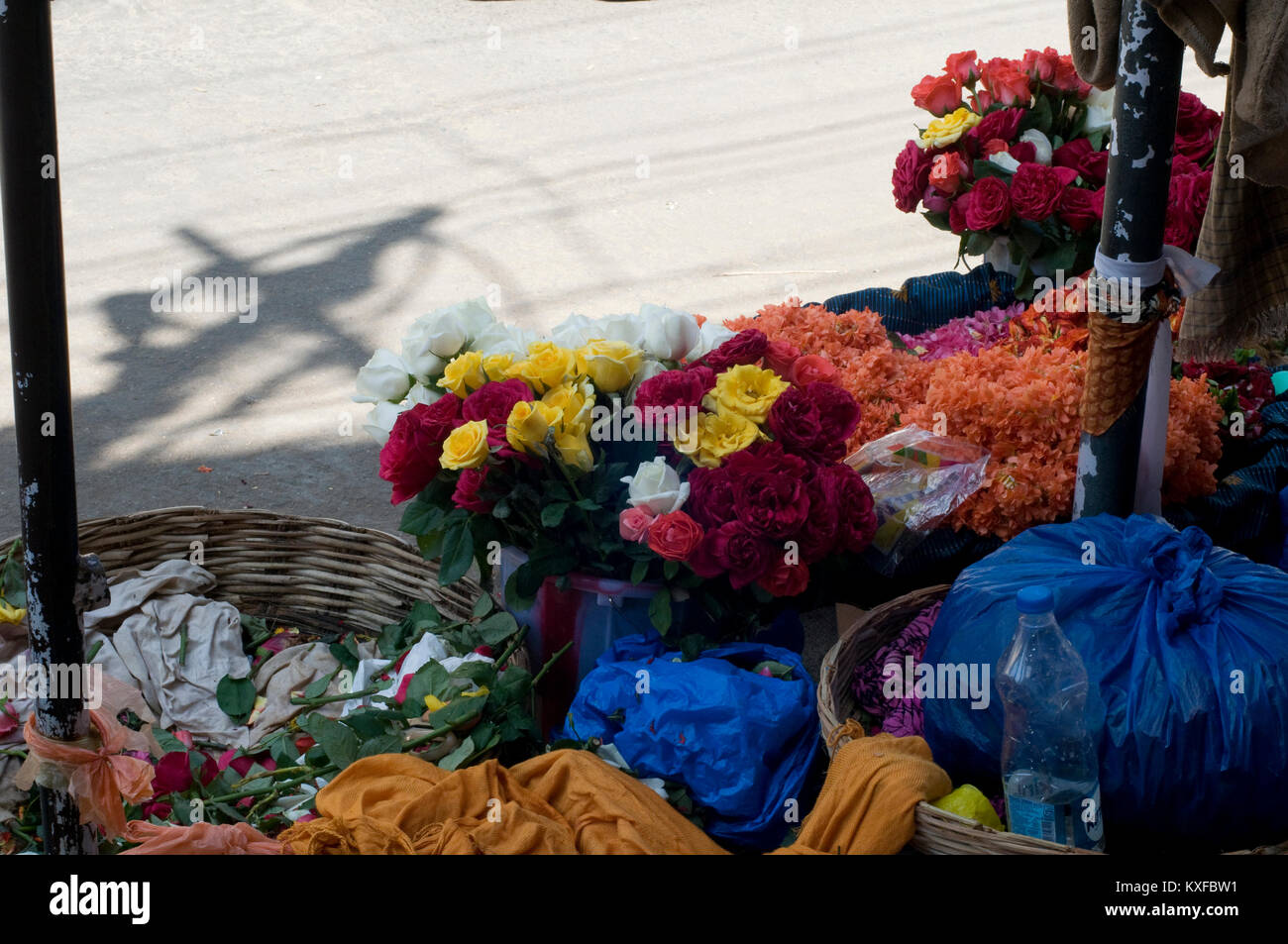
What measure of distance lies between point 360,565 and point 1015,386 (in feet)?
4.79

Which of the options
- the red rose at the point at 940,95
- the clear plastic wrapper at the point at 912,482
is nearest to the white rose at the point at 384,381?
the clear plastic wrapper at the point at 912,482

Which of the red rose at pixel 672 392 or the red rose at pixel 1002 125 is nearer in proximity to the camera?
the red rose at pixel 672 392

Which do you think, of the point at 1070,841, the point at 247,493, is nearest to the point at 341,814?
the point at 1070,841

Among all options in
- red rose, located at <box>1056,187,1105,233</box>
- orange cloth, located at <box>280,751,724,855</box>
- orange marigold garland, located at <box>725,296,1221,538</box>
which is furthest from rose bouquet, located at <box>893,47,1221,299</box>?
orange cloth, located at <box>280,751,724,855</box>

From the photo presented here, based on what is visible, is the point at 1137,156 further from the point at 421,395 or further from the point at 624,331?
the point at 421,395

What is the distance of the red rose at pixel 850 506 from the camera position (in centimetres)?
234

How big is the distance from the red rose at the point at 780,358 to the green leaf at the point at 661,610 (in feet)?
1.78

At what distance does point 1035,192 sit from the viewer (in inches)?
127

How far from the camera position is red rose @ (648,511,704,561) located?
2211 millimetres

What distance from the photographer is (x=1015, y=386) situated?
273 cm

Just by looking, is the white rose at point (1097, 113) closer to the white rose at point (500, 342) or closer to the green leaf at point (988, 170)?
the green leaf at point (988, 170)

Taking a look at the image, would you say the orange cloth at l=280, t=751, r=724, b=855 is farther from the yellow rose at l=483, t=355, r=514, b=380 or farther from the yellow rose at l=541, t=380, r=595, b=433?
the yellow rose at l=483, t=355, r=514, b=380

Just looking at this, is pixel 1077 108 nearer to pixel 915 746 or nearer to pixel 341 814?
pixel 915 746

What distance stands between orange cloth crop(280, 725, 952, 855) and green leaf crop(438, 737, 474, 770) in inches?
2.9
